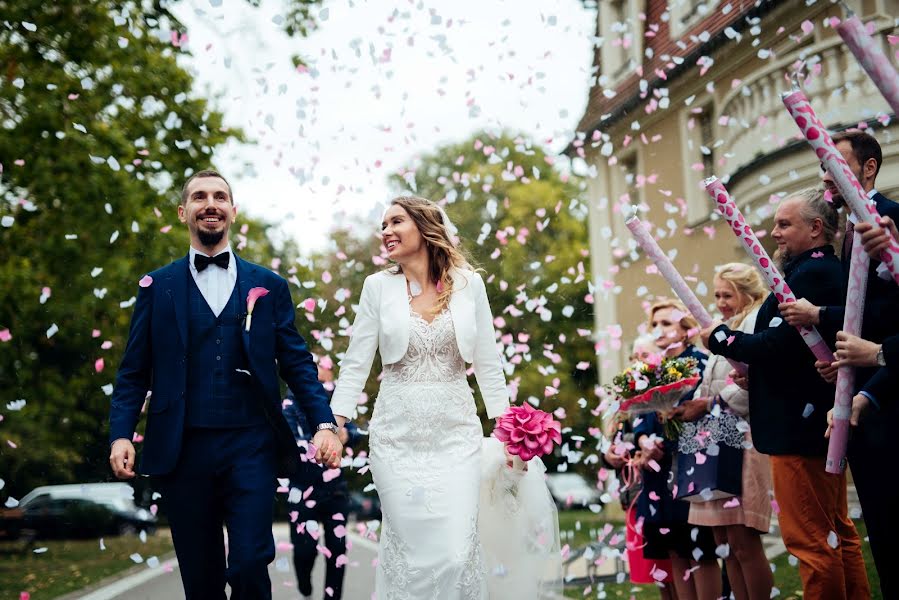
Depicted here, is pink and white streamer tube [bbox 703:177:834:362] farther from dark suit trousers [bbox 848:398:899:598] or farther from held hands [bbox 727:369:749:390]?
held hands [bbox 727:369:749:390]

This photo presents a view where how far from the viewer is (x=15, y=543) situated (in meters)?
19.6

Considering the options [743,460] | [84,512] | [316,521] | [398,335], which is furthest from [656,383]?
[84,512]

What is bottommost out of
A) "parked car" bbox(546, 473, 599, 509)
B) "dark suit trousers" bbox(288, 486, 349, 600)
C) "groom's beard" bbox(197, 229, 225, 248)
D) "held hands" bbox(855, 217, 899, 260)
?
"parked car" bbox(546, 473, 599, 509)

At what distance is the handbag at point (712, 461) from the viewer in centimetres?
578

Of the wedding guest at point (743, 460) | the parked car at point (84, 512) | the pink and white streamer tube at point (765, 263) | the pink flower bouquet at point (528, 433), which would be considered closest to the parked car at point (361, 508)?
the parked car at point (84, 512)

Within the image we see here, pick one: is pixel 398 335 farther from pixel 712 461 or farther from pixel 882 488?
pixel 882 488

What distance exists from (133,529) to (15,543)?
14.1 ft

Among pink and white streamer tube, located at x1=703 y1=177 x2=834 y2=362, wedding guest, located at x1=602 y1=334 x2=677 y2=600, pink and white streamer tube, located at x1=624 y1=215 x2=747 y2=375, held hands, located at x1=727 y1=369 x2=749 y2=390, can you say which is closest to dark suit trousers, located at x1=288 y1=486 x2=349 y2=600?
wedding guest, located at x1=602 y1=334 x2=677 y2=600

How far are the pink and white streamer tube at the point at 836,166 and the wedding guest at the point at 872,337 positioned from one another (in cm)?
8

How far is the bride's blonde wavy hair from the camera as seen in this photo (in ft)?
17.3

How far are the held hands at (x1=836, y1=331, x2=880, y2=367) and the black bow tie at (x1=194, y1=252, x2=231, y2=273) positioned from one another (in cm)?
283

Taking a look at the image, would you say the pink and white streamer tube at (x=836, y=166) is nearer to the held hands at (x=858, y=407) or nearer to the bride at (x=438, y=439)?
the held hands at (x=858, y=407)

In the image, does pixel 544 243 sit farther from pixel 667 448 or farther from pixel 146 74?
pixel 667 448

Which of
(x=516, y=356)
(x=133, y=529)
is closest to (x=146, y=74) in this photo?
(x=516, y=356)
